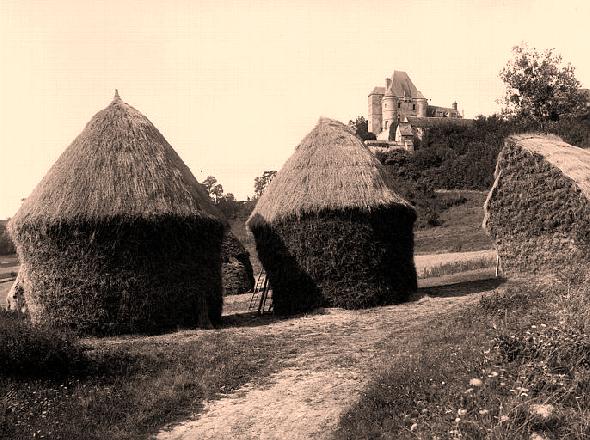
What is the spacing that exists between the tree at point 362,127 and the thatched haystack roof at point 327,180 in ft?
275

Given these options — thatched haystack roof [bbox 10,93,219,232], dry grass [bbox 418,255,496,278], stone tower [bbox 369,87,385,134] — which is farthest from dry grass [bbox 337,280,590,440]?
stone tower [bbox 369,87,385,134]

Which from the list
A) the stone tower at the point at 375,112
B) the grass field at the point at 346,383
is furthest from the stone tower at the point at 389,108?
the grass field at the point at 346,383

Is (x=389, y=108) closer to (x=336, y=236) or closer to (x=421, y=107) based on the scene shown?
(x=421, y=107)

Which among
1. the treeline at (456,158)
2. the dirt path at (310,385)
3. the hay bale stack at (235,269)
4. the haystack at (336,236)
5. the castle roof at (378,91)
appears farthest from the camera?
the castle roof at (378,91)

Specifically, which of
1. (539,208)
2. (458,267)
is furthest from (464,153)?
(539,208)

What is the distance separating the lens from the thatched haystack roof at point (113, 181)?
489 inches

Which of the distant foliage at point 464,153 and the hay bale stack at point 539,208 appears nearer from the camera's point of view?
the hay bale stack at point 539,208

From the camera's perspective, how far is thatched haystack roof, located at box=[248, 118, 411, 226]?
1467cm

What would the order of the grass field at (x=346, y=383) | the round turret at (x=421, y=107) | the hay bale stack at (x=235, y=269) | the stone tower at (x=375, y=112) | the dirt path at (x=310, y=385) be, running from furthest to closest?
the stone tower at (x=375, y=112) < the round turret at (x=421, y=107) < the hay bale stack at (x=235, y=269) < the dirt path at (x=310, y=385) < the grass field at (x=346, y=383)

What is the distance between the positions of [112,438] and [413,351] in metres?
4.25

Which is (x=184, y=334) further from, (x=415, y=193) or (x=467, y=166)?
(x=467, y=166)

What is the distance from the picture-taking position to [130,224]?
12328 millimetres

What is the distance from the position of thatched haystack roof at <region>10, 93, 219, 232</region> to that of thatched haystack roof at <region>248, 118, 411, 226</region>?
2.13 m

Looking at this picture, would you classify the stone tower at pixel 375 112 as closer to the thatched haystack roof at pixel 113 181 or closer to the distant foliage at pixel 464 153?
the distant foliage at pixel 464 153
